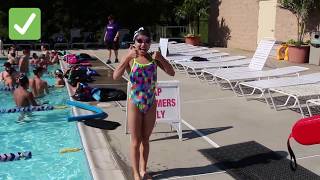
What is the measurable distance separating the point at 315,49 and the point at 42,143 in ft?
37.2

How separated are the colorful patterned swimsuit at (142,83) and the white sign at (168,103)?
5.33 ft

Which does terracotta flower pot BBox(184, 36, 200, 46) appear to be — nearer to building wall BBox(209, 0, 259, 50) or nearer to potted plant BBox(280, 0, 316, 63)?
building wall BBox(209, 0, 259, 50)

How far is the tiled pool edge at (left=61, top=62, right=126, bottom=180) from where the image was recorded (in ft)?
15.6

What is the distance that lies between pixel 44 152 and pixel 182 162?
2.80m

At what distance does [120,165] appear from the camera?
5.03 m

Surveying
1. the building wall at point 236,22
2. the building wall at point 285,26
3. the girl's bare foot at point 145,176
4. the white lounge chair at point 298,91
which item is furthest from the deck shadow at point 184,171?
the building wall at point 236,22

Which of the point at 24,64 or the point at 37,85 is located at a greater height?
the point at 24,64

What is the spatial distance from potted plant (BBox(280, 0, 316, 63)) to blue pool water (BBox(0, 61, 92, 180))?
9.30m

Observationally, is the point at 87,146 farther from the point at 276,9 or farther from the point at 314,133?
the point at 276,9

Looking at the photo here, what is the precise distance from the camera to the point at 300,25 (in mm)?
16609

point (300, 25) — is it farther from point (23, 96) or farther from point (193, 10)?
point (23, 96)

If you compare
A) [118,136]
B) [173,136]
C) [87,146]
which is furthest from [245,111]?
[87,146]

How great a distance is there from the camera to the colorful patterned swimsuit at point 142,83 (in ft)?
14.2

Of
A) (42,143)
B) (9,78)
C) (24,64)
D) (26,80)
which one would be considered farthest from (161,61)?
(24,64)
